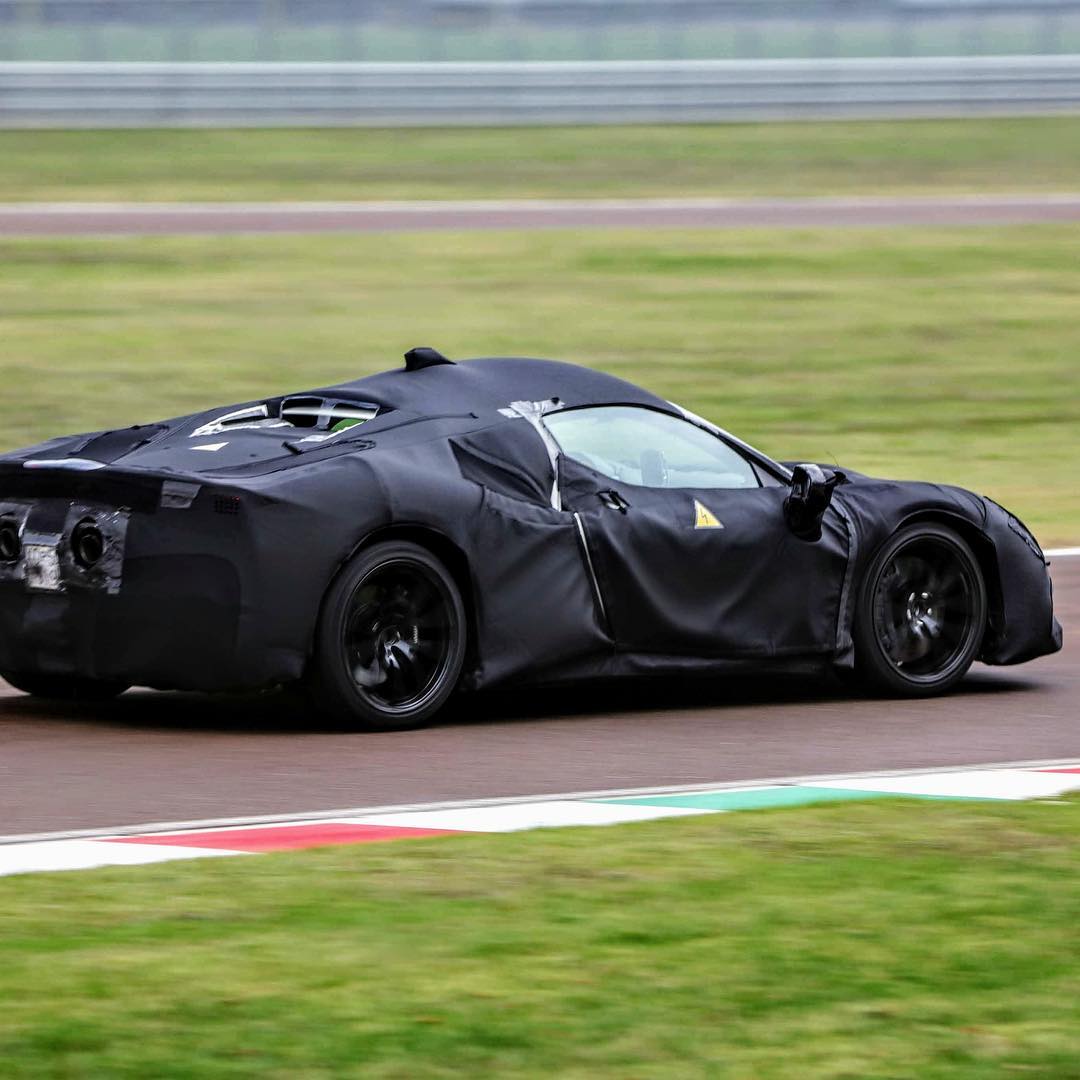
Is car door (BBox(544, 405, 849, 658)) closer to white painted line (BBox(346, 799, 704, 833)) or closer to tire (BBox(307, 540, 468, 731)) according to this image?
tire (BBox(307, 540, 468, 731))

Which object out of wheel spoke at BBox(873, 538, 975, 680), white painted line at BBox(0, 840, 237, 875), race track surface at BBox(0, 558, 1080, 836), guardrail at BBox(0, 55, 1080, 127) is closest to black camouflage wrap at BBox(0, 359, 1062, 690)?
wheel spoke at BBox(873, 538, 975, 680)

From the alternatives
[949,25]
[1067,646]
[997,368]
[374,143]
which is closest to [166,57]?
[374,143]

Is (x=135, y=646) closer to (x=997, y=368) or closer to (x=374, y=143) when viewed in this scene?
(x=997, y=368)

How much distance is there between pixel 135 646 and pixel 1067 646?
15.7 feet

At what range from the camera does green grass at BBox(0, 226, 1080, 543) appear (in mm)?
18844

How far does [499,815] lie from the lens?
294 inches

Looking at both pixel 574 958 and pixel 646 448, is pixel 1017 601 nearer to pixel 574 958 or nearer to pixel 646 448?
pixel 646 448

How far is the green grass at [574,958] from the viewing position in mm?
4871

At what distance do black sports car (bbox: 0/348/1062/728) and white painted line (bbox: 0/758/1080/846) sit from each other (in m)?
1.19

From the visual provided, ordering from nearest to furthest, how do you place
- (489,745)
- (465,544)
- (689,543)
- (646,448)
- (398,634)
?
1. (489,745)
2. (398,634)
3. (465,544)
4. (689,543)
5. (646,448)

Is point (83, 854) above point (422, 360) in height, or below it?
below

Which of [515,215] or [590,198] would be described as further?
[590,198]

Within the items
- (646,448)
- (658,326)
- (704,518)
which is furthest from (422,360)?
(658,326)

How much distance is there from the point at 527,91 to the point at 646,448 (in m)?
23.6
